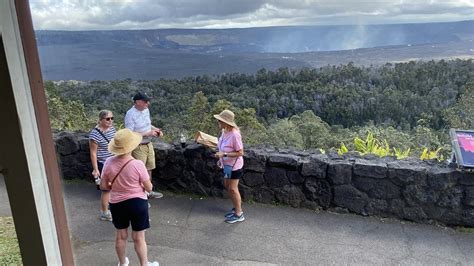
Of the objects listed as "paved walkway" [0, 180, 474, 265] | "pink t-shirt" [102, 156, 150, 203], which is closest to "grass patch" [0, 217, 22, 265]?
Answer: "pink t-shirt" [102, 156, 150, 203]

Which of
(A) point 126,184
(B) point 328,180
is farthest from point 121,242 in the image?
(B) point 328,180

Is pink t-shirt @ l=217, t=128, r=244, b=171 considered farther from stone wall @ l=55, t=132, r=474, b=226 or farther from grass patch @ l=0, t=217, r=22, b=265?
grass patch @ l=0, t=217, r=22, b=265

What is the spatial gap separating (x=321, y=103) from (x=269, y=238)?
23.8ft

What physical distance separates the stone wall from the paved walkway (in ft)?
0.51

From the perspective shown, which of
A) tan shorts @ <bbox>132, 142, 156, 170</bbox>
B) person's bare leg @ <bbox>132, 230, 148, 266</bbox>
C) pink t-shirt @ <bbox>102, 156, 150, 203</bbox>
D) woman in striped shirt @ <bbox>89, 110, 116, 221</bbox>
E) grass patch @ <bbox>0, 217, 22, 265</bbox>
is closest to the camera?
grass patch @ <bbox>0, 217, 22, 265</bbox>

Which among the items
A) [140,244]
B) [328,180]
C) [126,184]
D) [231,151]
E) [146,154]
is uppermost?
[126,184]

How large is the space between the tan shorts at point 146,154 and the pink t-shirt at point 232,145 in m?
0.97

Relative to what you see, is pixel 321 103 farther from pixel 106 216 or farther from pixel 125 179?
pixel 125 179

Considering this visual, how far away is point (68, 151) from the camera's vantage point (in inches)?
220

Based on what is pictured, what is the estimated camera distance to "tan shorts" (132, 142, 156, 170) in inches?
190

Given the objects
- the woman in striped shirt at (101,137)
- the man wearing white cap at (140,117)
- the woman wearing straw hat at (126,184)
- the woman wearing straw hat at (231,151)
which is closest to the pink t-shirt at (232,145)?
the woman wearing straw hat at (231,151)

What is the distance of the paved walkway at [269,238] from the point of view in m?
4.00

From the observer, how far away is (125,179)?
127 inches

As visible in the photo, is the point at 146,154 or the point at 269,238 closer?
the point at 269,238
